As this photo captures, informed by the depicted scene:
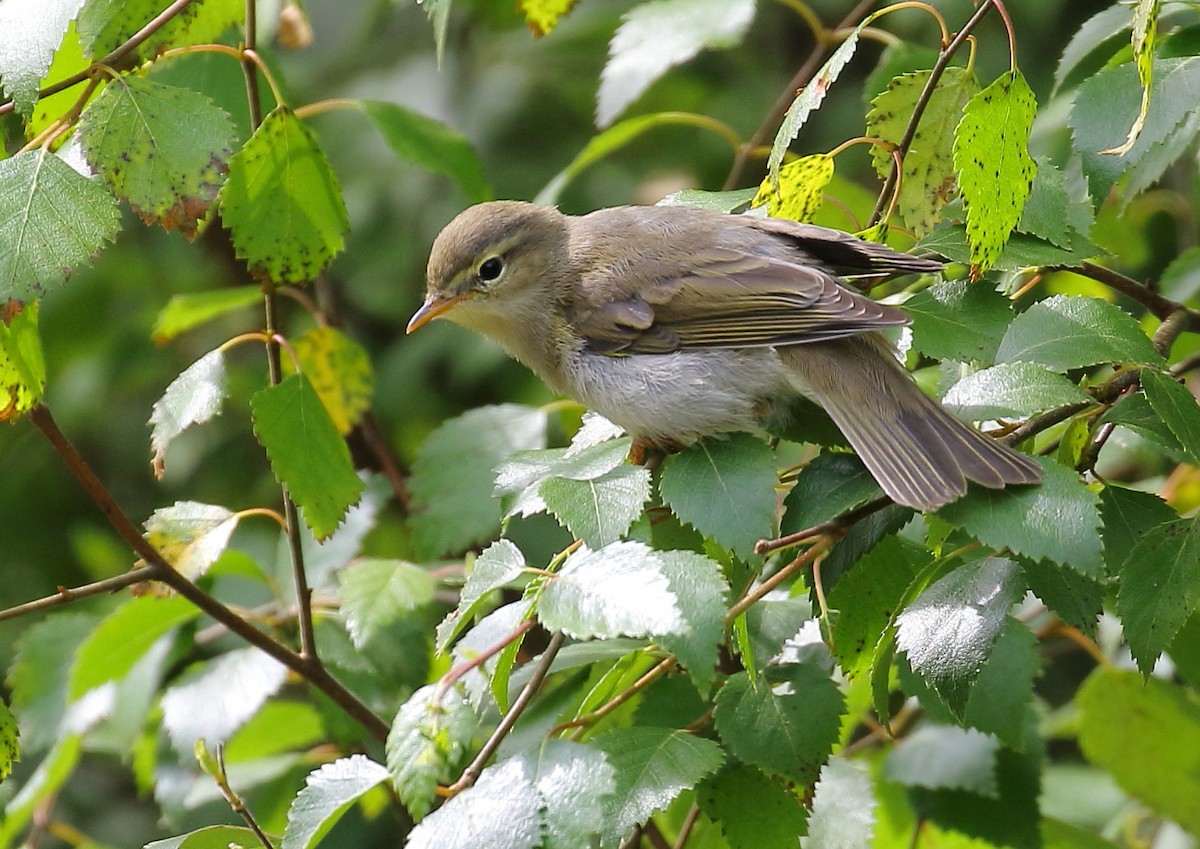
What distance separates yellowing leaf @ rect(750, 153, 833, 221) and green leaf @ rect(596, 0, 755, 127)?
63cm

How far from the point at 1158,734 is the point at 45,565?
12.8 ft

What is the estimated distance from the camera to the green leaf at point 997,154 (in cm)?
167

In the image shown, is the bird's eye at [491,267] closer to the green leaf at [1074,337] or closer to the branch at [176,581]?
the branch at [176,581]

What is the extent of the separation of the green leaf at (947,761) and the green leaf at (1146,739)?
24 cm

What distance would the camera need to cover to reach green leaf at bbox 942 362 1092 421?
1.63 m

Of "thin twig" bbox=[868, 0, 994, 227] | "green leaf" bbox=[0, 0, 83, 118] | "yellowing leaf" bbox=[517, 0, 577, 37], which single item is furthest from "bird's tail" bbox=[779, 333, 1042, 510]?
"green leaf" bbox=[0, 0, 83, 118]

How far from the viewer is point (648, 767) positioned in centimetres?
166

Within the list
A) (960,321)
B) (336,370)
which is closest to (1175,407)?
(960,321)

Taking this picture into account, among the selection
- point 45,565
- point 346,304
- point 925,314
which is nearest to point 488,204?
point 925,314

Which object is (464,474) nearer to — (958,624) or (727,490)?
(727,490)

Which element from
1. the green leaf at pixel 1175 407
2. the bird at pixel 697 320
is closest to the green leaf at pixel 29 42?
the bird at pixel 697 320

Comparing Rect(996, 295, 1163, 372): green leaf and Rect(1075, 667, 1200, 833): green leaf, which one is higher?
Rect(996, 295, 1163, 372): green leaf

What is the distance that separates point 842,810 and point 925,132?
42.4 inches

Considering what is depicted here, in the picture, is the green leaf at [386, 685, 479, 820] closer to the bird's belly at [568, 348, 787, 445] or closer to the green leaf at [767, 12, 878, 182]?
the bird's belly at [568, 348, 787, 445]
